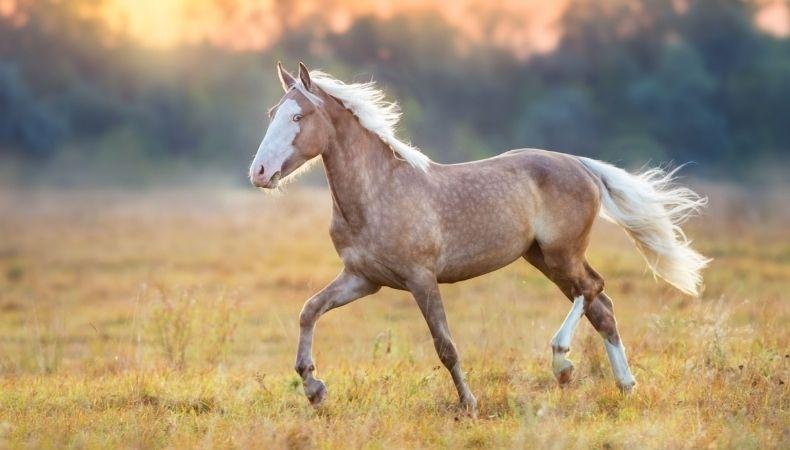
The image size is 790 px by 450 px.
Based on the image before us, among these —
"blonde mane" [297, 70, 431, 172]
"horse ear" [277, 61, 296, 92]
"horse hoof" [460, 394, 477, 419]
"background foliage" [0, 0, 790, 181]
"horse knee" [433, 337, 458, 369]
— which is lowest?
"horse hoof" [460, 394, 477, 419]

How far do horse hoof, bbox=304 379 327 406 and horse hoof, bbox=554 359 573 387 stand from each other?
1.58m

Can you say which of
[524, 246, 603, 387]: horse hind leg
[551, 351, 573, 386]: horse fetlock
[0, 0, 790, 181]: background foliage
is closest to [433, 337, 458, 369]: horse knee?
[551, 351, 573, 386]: horse fetlock

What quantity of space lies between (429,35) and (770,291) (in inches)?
1354

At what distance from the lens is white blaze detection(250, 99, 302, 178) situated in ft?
19.6

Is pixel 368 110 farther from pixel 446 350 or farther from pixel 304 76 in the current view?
pixel 446 350

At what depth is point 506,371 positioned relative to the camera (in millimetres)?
7500

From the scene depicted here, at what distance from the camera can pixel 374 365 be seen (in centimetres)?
784

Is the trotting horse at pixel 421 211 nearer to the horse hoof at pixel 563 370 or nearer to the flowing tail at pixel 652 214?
the horse hoof at pixel 563 370

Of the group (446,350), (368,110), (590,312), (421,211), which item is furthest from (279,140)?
A: (590,312)

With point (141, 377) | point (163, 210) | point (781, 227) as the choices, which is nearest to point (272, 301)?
point (141, 377)

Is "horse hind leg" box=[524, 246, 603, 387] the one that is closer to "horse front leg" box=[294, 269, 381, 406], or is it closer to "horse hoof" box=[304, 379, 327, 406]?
"horse front leg" box=[294, 269, 381, 406]

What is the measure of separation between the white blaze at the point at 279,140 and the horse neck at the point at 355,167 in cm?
38

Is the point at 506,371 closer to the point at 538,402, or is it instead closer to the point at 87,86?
the point at 538,402

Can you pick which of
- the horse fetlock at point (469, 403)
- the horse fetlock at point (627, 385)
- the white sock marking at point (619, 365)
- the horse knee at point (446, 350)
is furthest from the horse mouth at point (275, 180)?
the horse fetlock at point (627, 385)
